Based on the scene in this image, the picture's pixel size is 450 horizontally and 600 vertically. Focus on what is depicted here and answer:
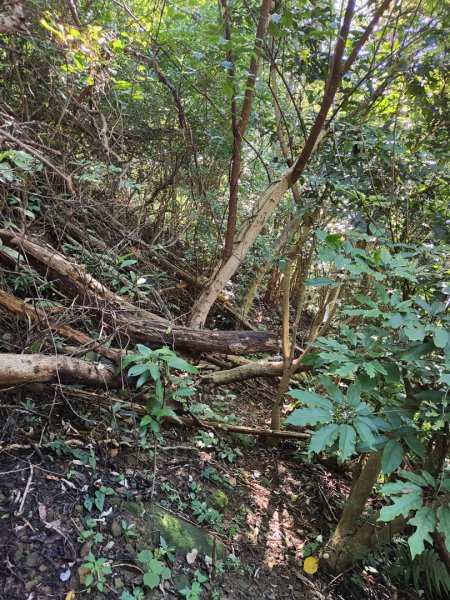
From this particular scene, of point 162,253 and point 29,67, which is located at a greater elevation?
point 29,67

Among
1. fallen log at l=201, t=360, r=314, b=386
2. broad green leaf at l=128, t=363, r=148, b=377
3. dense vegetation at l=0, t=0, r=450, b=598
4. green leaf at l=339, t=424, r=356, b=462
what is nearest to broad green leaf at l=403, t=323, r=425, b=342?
dense vegetation at l=0, t=0, r=450, b=598

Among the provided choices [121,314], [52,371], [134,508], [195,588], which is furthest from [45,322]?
[195,588]

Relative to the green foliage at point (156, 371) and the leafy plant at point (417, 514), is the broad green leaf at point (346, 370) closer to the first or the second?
the leafy plant at point (417, 514)

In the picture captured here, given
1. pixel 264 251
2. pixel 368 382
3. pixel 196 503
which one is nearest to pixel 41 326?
pixel 196 503

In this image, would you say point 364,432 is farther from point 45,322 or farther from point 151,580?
point 45,322

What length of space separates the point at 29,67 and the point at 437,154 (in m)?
3.92

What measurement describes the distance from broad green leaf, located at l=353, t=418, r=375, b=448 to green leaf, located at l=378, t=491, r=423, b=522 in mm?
178

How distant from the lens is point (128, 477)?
2270 mm

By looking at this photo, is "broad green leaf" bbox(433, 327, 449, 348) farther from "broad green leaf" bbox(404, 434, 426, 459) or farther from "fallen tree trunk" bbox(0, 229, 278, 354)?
"fallen tree trunk" bbox(0, 229, 278, 354)

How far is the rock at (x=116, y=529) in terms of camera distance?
6.40 ft

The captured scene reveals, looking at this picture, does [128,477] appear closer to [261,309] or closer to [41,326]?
[41,326]

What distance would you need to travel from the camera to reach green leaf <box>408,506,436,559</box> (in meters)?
1.17

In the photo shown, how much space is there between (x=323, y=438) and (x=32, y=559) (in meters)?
1.40

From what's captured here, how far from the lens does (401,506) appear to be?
1.25m
